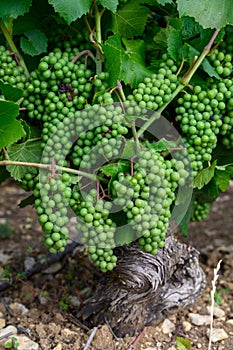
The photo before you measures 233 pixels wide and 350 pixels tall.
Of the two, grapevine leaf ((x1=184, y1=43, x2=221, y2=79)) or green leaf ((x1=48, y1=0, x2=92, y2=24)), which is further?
grapevine leaf ((x1=184, y1=43, x2=221, y2=79))

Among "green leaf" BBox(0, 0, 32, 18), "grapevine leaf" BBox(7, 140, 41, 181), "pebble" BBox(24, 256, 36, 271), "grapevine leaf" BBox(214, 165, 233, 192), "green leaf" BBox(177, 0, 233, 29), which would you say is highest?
"green leaf" BBox(0, 0, 32, 18)

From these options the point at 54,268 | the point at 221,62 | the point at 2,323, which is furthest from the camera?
the point at 54,268

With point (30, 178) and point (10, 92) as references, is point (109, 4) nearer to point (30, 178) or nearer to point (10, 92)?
point (10, 92)

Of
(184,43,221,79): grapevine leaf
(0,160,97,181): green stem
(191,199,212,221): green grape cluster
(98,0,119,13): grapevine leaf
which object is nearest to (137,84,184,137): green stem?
(184,43,221,79): grapevine leaf

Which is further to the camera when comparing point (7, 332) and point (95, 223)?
point (7, 332)

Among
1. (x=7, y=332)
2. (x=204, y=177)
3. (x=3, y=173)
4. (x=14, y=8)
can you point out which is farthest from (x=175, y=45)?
(x=7, y=332)

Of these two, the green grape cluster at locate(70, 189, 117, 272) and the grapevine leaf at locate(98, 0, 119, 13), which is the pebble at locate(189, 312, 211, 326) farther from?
the grapevine leaf at locate(98, 0, 119, 13)

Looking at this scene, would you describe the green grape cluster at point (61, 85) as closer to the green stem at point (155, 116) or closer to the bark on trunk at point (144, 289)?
the green stem at point (155, 116)

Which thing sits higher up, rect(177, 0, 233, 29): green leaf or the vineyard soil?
rect(177, 0, 233, 29): green leaf
